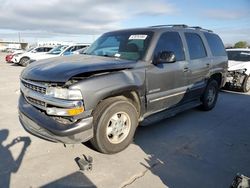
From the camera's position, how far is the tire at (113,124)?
3521 millimetres

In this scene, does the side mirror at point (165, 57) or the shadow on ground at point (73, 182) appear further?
the side mirror at point (165, 57)

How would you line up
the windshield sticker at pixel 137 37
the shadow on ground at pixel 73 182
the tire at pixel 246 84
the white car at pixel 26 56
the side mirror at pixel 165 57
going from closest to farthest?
the shadow on ground at pixel 73 182, the side mirror at pixel 165 57, the windshield sticker at pixel 137 37, the tire at pixel 246 84, the white car at pixel 26 56

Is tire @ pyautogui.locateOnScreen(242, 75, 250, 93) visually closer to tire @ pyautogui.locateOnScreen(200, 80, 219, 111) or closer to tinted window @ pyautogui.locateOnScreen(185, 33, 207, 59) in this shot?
tire @ pyautogui.locateOnScreen(200, 80, 219, 111)

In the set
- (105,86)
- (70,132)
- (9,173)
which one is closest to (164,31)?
(105,86)

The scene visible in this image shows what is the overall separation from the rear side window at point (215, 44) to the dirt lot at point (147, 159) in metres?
1.98

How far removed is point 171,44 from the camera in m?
4.79

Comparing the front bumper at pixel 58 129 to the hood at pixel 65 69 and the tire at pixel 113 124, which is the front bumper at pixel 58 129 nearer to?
the tire at pixel 113 124

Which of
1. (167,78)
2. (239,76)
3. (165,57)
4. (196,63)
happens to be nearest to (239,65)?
(239,76)

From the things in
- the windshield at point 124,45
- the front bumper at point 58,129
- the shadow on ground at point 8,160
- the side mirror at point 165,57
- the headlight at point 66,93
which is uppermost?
the windshield at point 124,45

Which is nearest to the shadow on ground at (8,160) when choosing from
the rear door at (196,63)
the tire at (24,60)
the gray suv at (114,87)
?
the gray suv at (114,87)

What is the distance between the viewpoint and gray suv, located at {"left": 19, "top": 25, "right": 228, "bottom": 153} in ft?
10.7

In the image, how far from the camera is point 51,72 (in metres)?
3.39

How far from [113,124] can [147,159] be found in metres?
0.73

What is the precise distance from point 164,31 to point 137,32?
0.51 m
